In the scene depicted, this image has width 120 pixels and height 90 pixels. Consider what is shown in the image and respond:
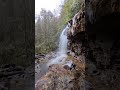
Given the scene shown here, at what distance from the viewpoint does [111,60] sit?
3.12 metres

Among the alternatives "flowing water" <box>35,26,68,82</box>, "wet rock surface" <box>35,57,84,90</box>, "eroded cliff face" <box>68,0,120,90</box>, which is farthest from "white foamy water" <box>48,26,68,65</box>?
"eroded cliff face" <box>68,0,120,90</box>

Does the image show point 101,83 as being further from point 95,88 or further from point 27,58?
point 27,58

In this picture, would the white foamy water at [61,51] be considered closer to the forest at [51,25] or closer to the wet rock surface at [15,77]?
the forest at [51,25]

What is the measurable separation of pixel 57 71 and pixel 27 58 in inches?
29.1

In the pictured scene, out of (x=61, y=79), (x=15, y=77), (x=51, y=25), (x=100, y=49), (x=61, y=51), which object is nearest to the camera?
(x=15, y=77)

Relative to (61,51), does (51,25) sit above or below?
above

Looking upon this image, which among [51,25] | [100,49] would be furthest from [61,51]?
[100,49]

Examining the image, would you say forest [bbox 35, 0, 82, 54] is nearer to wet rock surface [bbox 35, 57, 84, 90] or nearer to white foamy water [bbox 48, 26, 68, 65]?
white foamy water [bbox 48, 26, 68, 65]

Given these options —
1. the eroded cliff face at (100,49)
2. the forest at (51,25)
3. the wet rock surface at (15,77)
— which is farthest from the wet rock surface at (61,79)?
the wet rock surface at (15,77)

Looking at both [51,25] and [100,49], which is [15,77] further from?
[51,25]

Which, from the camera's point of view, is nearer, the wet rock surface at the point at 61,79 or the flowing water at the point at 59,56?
the wet rock surface at the point at 61,79

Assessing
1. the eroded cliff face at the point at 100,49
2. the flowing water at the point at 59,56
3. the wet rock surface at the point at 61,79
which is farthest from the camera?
the flowing water at the point at 59,56

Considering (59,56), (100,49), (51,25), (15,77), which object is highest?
(51,25)

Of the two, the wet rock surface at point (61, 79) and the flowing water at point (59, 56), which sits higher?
the flowing water at point (59, 56)
